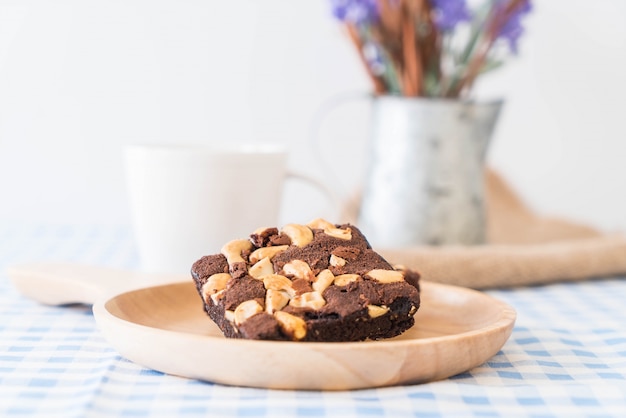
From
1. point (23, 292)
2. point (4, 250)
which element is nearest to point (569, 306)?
point (23, 292)

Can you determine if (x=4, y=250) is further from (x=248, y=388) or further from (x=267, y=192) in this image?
(x=248, y=388)

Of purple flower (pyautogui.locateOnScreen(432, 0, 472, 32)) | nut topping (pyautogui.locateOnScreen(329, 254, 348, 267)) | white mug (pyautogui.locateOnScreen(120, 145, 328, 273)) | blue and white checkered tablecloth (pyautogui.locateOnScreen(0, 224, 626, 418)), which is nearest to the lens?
blue and white checkered tablecloth (pyautogui.locateOnScreen(0, 224, 626, 418))

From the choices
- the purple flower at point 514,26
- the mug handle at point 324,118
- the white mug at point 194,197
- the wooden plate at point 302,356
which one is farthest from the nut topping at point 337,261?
the mug handle at point 324,118

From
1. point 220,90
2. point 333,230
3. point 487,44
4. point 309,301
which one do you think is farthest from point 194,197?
point 220,90

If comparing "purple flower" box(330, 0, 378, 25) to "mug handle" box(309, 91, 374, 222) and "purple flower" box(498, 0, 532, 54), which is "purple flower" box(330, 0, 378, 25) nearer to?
"purple flower" box(498, 0, 532, 54)

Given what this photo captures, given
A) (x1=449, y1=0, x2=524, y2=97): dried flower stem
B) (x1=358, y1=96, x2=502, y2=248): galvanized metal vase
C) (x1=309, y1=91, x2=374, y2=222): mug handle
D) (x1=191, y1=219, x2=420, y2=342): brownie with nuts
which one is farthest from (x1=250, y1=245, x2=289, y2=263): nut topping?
(x1=309, y1=91, x2=374, y2=222): mug handle

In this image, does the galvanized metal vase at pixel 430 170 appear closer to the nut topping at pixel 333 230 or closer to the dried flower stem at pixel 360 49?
the dried flower stem at pixel 360 49

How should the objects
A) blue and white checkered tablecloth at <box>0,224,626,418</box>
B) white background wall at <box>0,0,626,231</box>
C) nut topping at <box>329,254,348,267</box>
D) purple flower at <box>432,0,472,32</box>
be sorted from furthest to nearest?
white background wall at <box>0,0,626,231</box> < purple flower at <box>432,0,472,32</box> < nut topping at <box>329,254,348,267</box> < blue and white checkered tablecloth at <box>0,224,626,418</box>

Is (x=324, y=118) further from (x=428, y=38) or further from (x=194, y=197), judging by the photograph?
(x=194, y=197)
